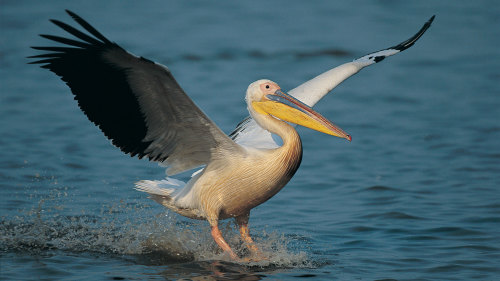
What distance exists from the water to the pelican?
1.35 feet

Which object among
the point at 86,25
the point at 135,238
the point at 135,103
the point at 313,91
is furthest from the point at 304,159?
the point at 86,25

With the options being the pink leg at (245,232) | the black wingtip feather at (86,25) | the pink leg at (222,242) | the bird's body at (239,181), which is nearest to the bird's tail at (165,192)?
the bird's body at (239,181)

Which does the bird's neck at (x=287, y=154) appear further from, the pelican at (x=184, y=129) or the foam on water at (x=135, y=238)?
the foam on water at (x=135, y=238)

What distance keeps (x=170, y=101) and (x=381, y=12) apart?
39.6ft

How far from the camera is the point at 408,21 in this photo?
1548 centimetres

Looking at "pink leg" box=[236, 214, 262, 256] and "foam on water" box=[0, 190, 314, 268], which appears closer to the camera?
"foam on water" box=[0, 190, 314, 268]

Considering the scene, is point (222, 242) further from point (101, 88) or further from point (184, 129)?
point (101, 88)

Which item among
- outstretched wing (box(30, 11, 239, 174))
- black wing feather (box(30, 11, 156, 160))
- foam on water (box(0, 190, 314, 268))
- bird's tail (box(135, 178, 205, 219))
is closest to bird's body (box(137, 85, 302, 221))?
bird's tail (box(135, 178, 205, 219))

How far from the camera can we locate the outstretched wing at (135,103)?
5039 mm

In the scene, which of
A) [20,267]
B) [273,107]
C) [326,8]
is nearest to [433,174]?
[273,107]

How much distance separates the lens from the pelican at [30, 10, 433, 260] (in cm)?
516

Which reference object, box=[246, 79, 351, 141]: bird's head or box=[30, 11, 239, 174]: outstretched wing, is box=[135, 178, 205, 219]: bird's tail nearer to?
box=[30, 11, 239, 174]: outstretched wing

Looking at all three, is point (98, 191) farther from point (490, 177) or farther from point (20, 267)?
point (490, 177)

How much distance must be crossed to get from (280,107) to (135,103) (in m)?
1.06
